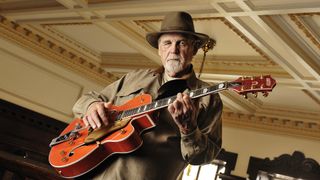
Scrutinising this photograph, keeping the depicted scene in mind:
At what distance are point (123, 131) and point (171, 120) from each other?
0.16 m

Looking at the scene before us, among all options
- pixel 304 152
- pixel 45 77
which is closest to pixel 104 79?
pixel 45 77

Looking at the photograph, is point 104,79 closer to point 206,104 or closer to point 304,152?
point 304,152

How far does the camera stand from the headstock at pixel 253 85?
1.24m

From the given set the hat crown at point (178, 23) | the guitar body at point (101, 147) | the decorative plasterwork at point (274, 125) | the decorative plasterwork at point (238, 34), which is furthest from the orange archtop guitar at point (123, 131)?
the decorative plasterwork at point (274, 125)

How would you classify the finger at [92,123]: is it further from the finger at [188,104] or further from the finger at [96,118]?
the finger at [188,104]

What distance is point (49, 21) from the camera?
241 inches

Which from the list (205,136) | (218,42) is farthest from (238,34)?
(205,136)

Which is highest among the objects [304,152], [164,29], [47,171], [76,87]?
[76,87]

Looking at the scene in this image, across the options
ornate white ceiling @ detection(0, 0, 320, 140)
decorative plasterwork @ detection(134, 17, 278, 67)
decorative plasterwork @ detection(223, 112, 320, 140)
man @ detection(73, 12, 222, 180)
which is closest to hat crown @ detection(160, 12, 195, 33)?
man @ detection(73, 12, 222, 180)

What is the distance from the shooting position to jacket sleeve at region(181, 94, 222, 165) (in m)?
1.16

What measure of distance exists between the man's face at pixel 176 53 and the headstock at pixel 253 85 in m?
0.17

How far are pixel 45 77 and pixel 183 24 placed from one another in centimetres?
637

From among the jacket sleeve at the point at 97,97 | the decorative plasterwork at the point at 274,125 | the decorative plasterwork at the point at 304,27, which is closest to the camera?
the jacket sleeve at the point at 97,97

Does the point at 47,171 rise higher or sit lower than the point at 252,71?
lower
